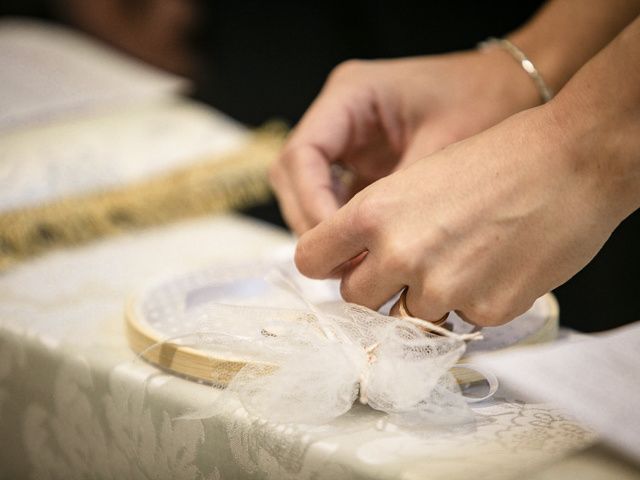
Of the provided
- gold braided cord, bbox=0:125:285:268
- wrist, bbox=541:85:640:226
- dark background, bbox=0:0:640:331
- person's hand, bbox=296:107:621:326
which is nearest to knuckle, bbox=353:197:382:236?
person's hand, bbox=296:107:621:326

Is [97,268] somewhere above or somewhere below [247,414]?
below

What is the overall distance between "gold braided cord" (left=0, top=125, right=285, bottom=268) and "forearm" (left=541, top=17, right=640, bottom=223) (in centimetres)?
81

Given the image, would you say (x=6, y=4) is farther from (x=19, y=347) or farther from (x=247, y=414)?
(x=247, y=414)

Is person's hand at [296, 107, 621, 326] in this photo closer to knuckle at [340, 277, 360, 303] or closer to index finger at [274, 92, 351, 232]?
knuckle at [340, 277, 360, 303]

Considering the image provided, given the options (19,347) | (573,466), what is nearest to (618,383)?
(573,466)

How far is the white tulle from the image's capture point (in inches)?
22.0

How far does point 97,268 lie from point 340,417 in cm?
57

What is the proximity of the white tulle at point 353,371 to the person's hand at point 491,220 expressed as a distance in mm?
31

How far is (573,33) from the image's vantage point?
0.84m

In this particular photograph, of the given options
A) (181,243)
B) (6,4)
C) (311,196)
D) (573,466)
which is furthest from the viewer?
(6,4)

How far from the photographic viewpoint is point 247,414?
0.59 metres

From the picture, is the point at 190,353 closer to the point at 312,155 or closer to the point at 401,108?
the point at 312,155

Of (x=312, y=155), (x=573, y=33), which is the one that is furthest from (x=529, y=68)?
(x=312, y=155)

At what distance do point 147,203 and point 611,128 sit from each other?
0.87m
